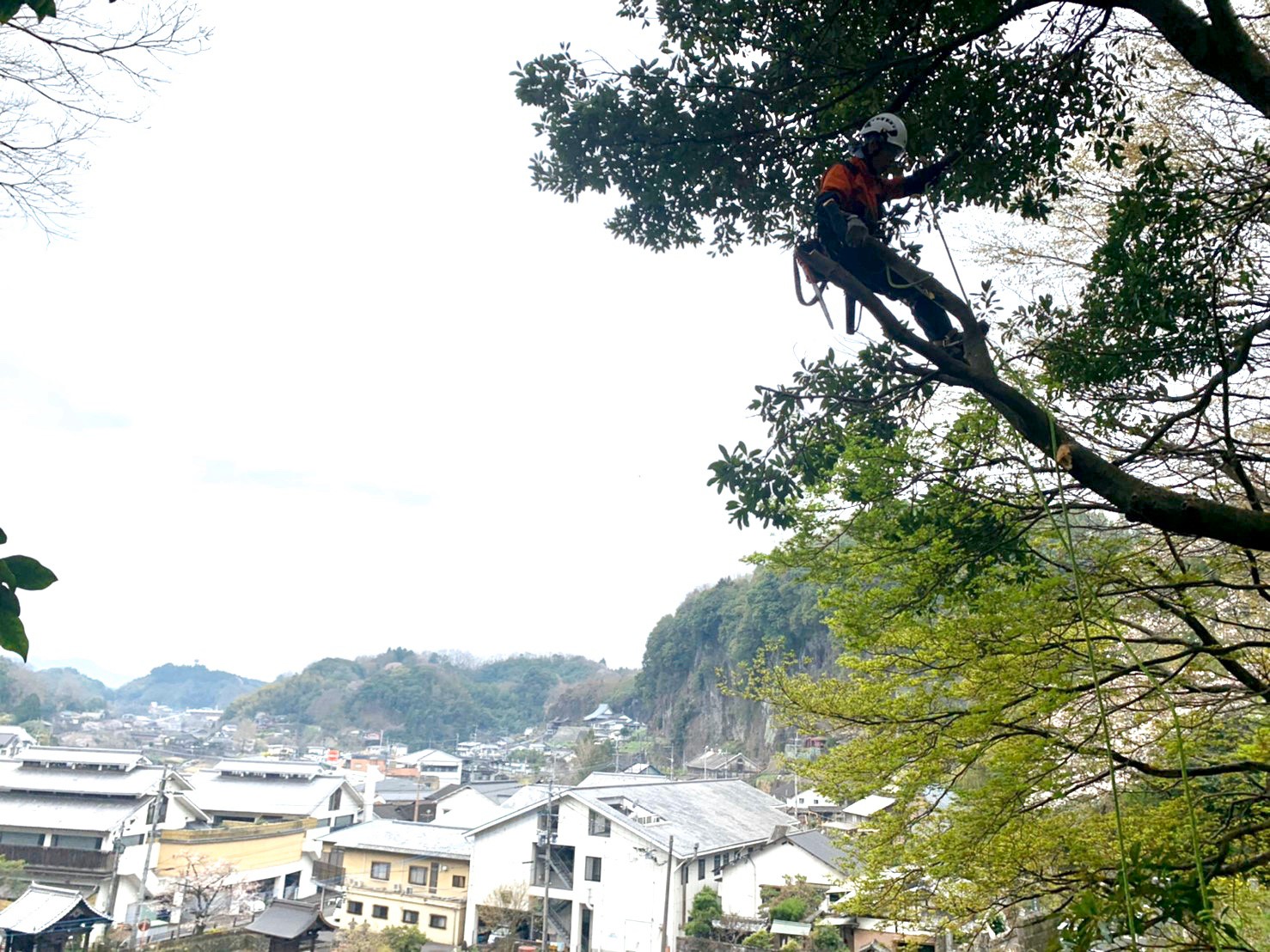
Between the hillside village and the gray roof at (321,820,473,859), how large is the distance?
70mm

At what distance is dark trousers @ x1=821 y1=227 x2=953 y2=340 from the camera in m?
4.20

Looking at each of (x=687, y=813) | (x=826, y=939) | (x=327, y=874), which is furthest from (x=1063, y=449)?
(x=327, y=874)

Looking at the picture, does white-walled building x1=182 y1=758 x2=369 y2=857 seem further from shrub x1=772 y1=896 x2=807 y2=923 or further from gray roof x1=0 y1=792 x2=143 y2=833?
shrub x1=772 y1=896 x2=807 y2=923

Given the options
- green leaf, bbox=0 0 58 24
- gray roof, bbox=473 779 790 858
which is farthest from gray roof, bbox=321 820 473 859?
green leaf, bbox=0 0 58 24

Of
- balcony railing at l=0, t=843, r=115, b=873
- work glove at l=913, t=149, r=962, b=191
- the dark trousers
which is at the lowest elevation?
balcony railing at l=0, t=843, r=115, b=873

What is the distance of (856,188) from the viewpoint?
4.20 metres

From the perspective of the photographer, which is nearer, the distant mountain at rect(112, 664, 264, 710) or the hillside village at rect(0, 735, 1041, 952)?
the hillside village at rect(0, 735, 1041, 952)

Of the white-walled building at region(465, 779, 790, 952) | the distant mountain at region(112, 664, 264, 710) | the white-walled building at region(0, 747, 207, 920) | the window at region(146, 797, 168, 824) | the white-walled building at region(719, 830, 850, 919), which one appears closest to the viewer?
the white-walled building at region(465, 779, 790, 952)

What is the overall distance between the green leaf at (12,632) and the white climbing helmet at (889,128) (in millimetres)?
4087

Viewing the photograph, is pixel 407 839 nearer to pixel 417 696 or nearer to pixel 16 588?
pixel 16 588

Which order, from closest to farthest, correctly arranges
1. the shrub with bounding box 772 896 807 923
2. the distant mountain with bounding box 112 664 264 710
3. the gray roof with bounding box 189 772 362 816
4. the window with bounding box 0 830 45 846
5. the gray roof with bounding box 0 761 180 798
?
the shrub with bounding box 772 896 807 923, the window with bounding box 0 830 45 846, the gray roof with bounding box 0 761 180 798, the gray roof with bounding box 189 772 362 816, the distant mountain with bounding box 112 664 264 710

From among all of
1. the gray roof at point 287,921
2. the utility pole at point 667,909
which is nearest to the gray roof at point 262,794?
the gray roof at point 287,921

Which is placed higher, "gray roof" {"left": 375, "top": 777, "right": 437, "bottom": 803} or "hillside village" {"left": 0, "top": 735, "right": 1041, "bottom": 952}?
"gray roof" {"left": 375, "top": 777, "right": 437, "bottom": 803}

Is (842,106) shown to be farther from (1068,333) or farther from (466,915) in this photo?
(466,915)
